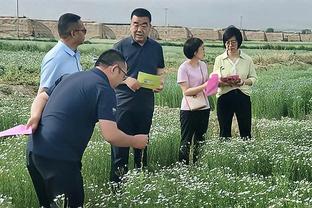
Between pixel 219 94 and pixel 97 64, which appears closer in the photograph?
pixel 97 64

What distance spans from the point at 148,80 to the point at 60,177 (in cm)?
185

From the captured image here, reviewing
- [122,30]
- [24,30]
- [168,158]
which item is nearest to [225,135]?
[168,158]

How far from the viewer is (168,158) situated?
6.35m

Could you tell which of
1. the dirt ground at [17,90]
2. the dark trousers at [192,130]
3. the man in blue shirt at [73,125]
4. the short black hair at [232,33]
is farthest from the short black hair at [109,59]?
the dirt ground at [17,90]

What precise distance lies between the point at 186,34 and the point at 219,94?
4675 cm

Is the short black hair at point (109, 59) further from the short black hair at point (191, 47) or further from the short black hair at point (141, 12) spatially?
the short black hair at point (191, 47)

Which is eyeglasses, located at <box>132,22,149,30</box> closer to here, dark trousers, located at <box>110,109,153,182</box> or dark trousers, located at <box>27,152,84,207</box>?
dark trousers, located at <box>110,109,153,182</box>

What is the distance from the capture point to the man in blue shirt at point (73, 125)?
3350 mm

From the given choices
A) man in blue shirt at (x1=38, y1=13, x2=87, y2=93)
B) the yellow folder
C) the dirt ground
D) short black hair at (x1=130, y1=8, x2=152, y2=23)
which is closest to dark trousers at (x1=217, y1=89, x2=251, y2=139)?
the yellow folder

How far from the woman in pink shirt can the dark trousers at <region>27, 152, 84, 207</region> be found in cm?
248

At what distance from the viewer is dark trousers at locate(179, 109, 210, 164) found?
5.94 meters

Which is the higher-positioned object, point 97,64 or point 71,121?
point 97,64

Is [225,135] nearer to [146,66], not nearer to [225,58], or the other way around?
[225,58]

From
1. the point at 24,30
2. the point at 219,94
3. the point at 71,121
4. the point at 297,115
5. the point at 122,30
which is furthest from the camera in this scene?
the point at 122,30
